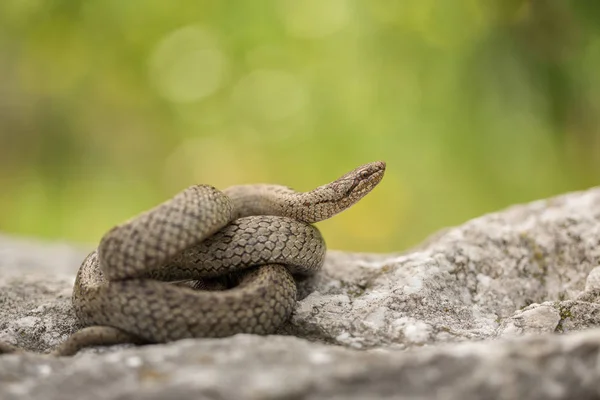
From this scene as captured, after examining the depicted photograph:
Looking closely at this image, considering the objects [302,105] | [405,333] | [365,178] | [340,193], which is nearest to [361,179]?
[365,178]

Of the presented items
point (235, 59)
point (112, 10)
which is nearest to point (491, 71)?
point (235, 59)

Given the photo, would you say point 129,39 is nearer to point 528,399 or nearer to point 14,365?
point 14,365

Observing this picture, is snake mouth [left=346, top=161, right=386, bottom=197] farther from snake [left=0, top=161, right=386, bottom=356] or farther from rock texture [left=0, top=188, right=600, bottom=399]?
rock texture [left=0, top=188, right=600, bottom=399]

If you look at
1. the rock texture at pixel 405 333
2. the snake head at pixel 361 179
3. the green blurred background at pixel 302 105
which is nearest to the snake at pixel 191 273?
the rock texture at pixel 405 333

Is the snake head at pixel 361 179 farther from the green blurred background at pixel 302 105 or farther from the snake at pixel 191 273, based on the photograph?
the green blurred background at pixel 302 105

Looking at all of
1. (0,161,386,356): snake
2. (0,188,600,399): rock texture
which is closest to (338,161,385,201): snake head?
(0,161,386,356): snake
